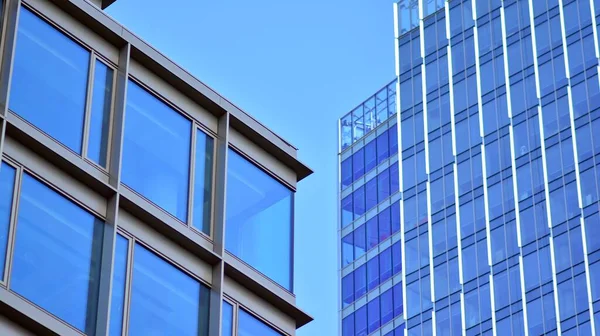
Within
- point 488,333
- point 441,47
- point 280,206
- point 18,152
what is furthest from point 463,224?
point 18,152

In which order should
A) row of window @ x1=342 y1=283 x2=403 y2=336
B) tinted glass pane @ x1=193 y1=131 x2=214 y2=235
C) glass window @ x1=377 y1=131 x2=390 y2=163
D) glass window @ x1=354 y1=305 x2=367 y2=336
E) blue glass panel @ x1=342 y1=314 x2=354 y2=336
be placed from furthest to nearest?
1. glass window @ x1=377 y1=131 x2=390 y2=163
2. blue glass panel @ x1=342 y1=314 x2=354 y2=336
3. glass window @ x1=354 y1=305 x2=367 y2=336
4. row of window @ x1=342 y1=283 x2=403 y2=336
5. tinted glass pane @ x1=193 y1=131 x2=214 y2=235

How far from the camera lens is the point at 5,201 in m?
21.8

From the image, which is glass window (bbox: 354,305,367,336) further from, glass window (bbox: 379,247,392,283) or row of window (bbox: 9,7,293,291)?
row of window (bbox: 9,7,293,291)

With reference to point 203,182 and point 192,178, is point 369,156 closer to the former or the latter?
point 203,182

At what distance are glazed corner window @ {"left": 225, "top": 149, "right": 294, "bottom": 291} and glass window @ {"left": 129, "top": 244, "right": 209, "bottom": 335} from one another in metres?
1.56

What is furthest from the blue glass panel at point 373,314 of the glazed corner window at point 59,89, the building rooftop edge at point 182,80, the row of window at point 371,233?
the glazed corner window at point 59,89

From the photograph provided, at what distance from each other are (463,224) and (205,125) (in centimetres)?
5933

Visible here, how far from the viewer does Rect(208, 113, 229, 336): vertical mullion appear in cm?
2483

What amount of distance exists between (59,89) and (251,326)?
5349 millimetres

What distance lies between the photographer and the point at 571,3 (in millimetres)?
84875

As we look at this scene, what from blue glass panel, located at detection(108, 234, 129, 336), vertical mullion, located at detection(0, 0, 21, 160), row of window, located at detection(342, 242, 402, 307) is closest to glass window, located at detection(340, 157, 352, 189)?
row of window, located at detection(342, 242, 402, 307)

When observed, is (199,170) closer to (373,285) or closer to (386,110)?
(373,285)

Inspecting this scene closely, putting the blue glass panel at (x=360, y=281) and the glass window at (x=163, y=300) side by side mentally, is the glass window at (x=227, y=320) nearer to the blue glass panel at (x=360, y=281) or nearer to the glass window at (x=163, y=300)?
the glass window at (x=163, y=300)

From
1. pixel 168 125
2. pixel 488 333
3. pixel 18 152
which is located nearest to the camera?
pixel 18 152
